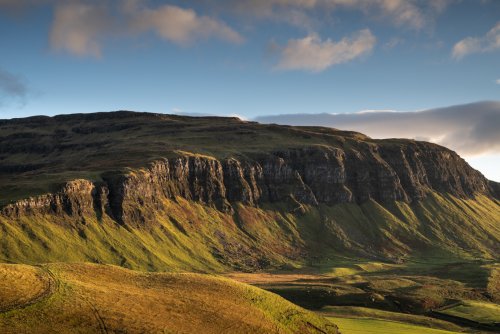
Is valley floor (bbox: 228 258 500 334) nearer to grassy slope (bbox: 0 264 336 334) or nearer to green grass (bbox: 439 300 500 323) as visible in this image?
green grass (bbox: 439 300 500 323)

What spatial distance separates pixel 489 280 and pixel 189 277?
444 ft

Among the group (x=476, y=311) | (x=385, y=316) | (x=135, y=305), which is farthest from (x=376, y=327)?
(x=135, y=305)

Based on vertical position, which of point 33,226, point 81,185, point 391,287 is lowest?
point 391,287

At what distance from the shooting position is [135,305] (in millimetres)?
65000

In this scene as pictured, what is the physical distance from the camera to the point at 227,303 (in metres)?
74.1

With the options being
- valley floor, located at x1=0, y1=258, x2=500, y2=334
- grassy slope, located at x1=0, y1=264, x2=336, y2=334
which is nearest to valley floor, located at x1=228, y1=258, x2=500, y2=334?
valley floor, located at x1=0, y1=258, x2=500, y2=334

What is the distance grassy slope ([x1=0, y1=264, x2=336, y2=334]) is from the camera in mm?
57531

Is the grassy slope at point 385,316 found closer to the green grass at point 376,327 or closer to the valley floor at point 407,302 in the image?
the valley floor at point 407,302

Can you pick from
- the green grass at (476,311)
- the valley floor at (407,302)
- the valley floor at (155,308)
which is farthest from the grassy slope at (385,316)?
the green grass at (476,311)

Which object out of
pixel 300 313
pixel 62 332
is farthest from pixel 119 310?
pixel 300 313

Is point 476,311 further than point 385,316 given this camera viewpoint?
Yes

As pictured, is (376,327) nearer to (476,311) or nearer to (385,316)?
(385,316)

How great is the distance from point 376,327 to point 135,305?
2344 inches

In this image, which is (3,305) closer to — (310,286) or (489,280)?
(310,286)
